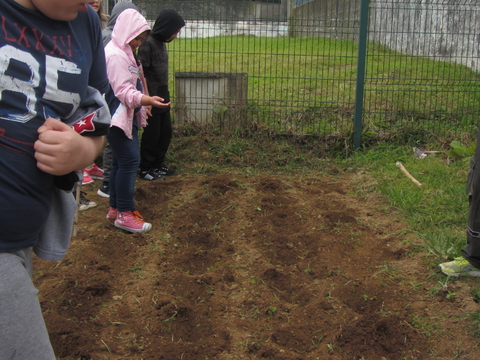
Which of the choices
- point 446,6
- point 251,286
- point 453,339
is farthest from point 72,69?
point 446,6

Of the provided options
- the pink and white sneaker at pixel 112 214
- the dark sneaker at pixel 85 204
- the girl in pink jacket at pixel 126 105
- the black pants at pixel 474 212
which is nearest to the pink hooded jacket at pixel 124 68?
the girl in pink jacket at pixel 126 105

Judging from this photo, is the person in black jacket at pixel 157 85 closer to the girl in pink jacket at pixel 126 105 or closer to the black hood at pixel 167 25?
the black hood at pixel 167 25

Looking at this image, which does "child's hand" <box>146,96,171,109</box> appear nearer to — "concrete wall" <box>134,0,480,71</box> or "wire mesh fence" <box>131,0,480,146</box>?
"wire mesh fence" <box>131,0,480,146</box>

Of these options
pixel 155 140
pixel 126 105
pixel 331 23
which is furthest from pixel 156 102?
pixel 331 23

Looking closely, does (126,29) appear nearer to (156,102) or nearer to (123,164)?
(156,102)

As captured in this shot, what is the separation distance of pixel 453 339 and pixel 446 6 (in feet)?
17.6

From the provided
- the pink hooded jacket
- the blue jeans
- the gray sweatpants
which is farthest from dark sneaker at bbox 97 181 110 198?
the gray sweatpants

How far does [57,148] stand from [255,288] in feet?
7.30

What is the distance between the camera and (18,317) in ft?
4.38

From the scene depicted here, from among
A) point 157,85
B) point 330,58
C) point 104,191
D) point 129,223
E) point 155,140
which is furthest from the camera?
point 330,58

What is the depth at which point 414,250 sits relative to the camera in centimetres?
378

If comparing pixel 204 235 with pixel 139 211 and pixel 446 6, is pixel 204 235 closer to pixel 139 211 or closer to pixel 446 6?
pixel 139 211

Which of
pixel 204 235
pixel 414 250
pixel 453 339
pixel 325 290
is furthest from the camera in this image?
pixel 204 235

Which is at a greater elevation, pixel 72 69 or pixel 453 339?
pixel 72 69
